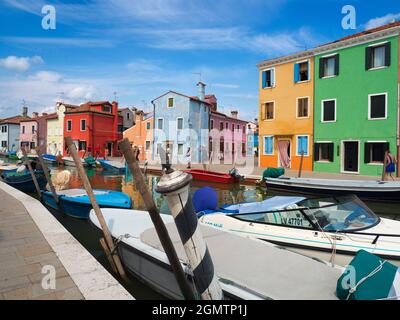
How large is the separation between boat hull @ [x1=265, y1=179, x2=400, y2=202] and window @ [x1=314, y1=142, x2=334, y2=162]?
7.38 metres

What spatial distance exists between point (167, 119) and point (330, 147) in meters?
17.5

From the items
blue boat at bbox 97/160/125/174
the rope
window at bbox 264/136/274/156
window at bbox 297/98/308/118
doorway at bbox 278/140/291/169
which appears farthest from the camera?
blue boat at bbox 97/160/125/174

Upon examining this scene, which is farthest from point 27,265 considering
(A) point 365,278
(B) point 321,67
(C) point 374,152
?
(B) point 321,67

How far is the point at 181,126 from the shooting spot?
102 ft

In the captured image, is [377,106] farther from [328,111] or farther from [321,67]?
[321,67]

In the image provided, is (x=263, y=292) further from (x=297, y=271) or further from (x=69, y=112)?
(x=69, y=112)

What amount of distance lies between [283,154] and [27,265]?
21.0 meters

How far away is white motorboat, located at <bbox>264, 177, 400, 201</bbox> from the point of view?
11.6m

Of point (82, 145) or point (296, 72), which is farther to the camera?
point (82, 145)

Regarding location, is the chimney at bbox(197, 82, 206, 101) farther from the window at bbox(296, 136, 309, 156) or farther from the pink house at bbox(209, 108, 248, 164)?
the window at bbox(296, 136, 309, 156)

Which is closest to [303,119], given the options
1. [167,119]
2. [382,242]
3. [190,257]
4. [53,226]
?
[167,119]

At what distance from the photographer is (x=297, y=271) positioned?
3.33 m

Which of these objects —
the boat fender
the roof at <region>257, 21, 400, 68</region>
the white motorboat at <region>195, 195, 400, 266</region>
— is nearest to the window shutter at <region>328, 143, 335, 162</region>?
the roof at <region>257, 21, 400, 68</region>

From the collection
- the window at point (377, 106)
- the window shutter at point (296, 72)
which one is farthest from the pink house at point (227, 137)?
the window at point (377, 106)
